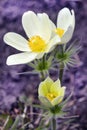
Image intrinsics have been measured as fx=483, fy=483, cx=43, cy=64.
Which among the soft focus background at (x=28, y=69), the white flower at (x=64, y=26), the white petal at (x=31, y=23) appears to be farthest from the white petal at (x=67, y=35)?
the soft focus background at (x=28, y=69)

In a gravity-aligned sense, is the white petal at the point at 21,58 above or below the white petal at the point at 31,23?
below

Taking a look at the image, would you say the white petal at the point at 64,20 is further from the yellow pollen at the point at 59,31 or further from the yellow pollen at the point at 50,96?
the yellow pollen at the point at 50,96

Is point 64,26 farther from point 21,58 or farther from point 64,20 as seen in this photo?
point 21,58

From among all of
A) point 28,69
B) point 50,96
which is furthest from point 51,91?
point 28,69

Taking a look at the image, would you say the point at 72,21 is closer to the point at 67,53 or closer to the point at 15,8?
the point at 67,53

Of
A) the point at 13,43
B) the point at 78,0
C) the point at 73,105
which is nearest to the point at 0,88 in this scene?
the point at 73,105
